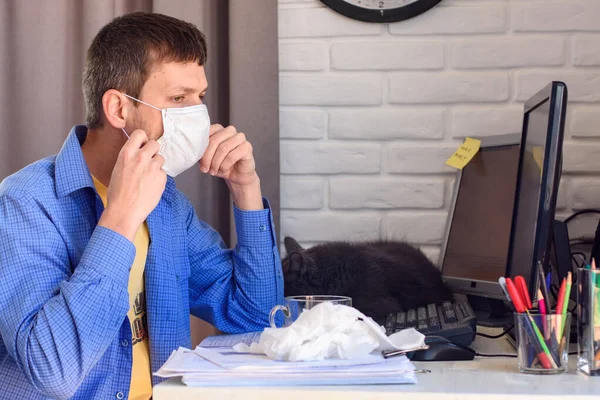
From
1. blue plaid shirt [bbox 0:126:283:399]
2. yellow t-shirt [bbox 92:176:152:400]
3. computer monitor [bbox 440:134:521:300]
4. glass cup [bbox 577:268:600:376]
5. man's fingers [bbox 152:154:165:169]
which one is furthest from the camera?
computer monitor [bbox 440:134:521:300]

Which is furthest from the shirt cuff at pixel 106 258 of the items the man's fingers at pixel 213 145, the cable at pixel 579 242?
the cable at pixel 579 242

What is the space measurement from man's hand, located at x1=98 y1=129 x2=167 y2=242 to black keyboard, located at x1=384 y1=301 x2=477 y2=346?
449mm

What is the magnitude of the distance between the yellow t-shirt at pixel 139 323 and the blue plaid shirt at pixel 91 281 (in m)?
0.03

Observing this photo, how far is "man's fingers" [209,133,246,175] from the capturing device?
138cm

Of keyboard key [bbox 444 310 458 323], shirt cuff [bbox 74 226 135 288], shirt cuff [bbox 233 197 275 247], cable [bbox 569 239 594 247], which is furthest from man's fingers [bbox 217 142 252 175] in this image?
cable [bbox 569 239 594 247]

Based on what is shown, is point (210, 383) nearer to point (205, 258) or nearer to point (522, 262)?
point (522, 262)

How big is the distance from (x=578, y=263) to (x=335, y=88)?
695 mm

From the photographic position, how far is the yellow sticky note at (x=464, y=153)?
1.68m

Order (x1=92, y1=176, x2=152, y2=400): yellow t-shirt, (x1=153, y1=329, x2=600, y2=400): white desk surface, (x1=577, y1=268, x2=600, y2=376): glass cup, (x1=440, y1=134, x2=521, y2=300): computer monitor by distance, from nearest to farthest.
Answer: (x1=153, y1=329, x2=600, y2=400): white desk surface < (x1=577, y1=268, x2=600, y2=376): glass cup < (x1=92, y1=176, x2=152, y2=400): yellow t-shirt < (x1=440, y1=134, x2=521, y2=300): computer monitor

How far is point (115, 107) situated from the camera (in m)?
1.32

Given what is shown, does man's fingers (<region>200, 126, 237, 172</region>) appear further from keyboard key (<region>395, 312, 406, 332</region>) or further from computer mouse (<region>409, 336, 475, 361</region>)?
computer mouse (<region>409, 336, 475, 361</region>)

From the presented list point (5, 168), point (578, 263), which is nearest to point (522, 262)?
point (578, 263)

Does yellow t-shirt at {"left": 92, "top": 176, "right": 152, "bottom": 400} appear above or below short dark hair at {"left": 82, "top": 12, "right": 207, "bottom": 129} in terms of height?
below

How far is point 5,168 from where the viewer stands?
1807mm
